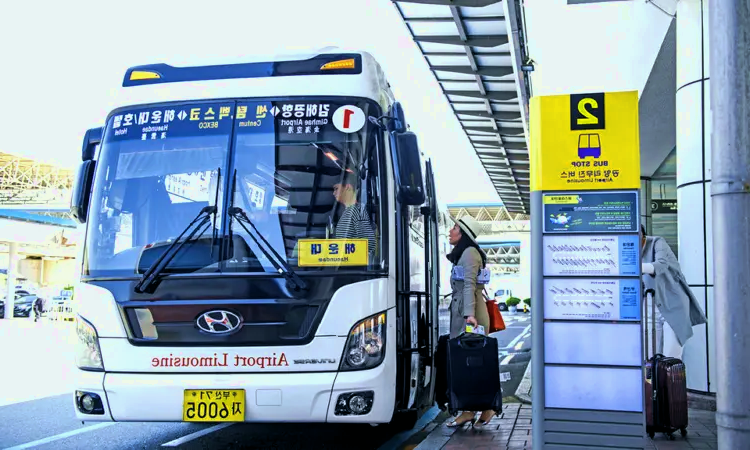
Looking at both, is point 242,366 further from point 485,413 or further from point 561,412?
point 485,413

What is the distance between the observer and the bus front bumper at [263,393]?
4.81 metres

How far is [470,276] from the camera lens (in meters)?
6.78

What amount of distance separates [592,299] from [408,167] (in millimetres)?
1600

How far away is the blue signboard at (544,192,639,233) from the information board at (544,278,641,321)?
315 mm

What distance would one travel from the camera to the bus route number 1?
451 cm

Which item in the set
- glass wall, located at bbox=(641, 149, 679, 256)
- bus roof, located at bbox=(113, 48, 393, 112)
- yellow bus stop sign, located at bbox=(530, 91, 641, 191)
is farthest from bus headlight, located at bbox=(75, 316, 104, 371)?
glass wall, located at bbox=(641, 149, 679, 256)

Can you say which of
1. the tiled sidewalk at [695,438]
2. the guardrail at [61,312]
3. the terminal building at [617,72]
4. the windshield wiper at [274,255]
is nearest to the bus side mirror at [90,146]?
the windshield wiper at [274,255]

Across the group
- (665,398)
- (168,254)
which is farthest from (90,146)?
(665,398)

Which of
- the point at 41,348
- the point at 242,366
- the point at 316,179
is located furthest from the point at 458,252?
the point at 41,348

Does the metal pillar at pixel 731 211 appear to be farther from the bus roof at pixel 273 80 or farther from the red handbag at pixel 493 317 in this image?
the red handbag at pixel 493 317

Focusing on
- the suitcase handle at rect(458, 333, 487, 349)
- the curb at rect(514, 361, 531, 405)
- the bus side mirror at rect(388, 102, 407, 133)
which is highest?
the bus side mirror at rect(388, 102, 407, 133)

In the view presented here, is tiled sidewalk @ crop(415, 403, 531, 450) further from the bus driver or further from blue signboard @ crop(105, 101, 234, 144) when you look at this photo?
blue signboard @ crop(105, 101, 234, 144)

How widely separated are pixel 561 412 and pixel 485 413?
7.02 feet

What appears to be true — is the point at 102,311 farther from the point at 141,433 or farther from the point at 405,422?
the point at 405,422
